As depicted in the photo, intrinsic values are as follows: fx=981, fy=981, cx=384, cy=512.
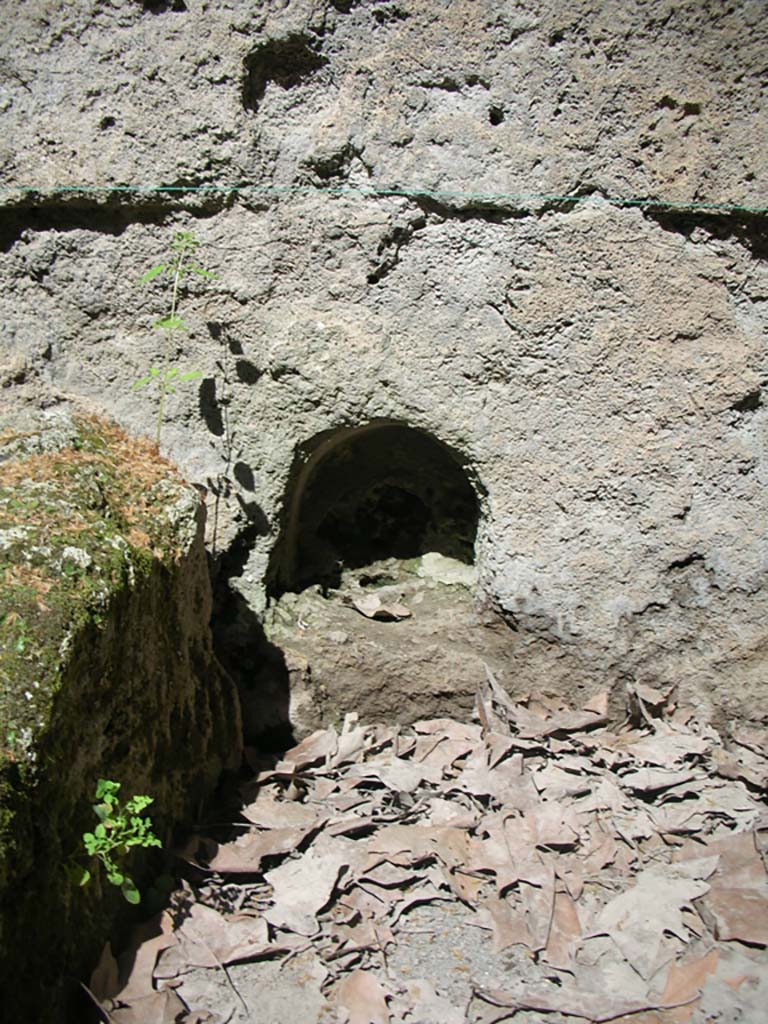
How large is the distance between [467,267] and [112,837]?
1.74 metres

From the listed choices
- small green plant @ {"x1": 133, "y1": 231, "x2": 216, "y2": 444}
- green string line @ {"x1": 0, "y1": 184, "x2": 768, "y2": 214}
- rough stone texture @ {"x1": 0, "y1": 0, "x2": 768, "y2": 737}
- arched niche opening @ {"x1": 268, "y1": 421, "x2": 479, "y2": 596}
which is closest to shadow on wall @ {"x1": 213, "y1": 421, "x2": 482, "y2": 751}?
arched niche opening @ {"x1": 268, "y1": 421, "x2": 479, "y2": 596}

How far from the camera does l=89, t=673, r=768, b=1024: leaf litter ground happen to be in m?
2.04

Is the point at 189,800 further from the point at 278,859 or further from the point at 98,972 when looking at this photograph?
the point at 98,972

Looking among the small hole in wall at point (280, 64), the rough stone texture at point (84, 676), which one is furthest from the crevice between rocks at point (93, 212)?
the rough stone texture at point (84, 676)

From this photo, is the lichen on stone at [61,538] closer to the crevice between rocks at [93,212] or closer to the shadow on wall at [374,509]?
the crevice between rocks at [93,212]

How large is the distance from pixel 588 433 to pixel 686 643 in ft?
2.32

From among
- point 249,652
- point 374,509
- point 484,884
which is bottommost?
point 484,884

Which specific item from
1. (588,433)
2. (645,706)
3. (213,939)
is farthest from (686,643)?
(213,939)

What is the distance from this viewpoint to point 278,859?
247cm

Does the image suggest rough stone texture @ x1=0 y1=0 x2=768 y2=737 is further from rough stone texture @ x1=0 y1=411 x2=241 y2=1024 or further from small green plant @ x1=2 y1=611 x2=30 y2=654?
small green plant @ x1=2 y1=611 x2=30 y2=654

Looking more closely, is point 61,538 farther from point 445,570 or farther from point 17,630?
point 445,570

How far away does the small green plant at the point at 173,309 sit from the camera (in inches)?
109

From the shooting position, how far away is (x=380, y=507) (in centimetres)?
333

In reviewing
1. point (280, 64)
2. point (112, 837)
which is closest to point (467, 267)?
point (280, 64)
